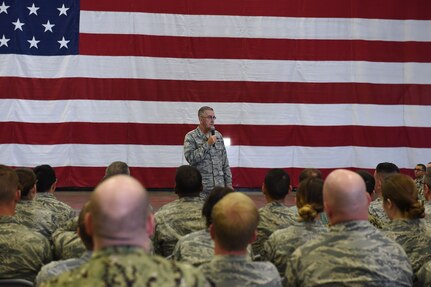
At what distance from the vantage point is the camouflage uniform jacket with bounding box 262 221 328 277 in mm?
3143

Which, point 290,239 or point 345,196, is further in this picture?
point 290,239

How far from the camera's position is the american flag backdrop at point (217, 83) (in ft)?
30.8

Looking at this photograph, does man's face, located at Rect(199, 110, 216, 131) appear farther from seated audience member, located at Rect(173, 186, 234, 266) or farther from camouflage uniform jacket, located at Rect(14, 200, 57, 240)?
Result: seated audience member, located at Rect(173, 186, 234, 266)

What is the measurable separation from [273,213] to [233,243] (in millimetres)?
1626

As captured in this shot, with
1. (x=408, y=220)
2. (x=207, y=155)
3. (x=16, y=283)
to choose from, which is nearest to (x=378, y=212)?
(x=408, y=220)

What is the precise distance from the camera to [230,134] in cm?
970

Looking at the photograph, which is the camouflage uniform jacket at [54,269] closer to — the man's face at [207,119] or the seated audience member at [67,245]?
the seated audience member at [67,245]

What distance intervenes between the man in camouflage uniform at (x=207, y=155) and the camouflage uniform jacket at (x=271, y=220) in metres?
2.41

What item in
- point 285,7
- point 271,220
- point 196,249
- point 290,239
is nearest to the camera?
point 196,249

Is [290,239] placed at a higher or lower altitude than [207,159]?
lower

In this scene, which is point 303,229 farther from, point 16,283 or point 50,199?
point 50,199

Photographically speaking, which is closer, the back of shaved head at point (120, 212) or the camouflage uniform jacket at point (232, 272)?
the back of shaved head at point (120, 212)

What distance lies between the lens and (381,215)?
4.50 m

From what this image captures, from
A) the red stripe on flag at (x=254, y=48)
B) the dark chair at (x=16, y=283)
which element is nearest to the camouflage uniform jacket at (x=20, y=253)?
the dark chair at (x=16, y=283)
